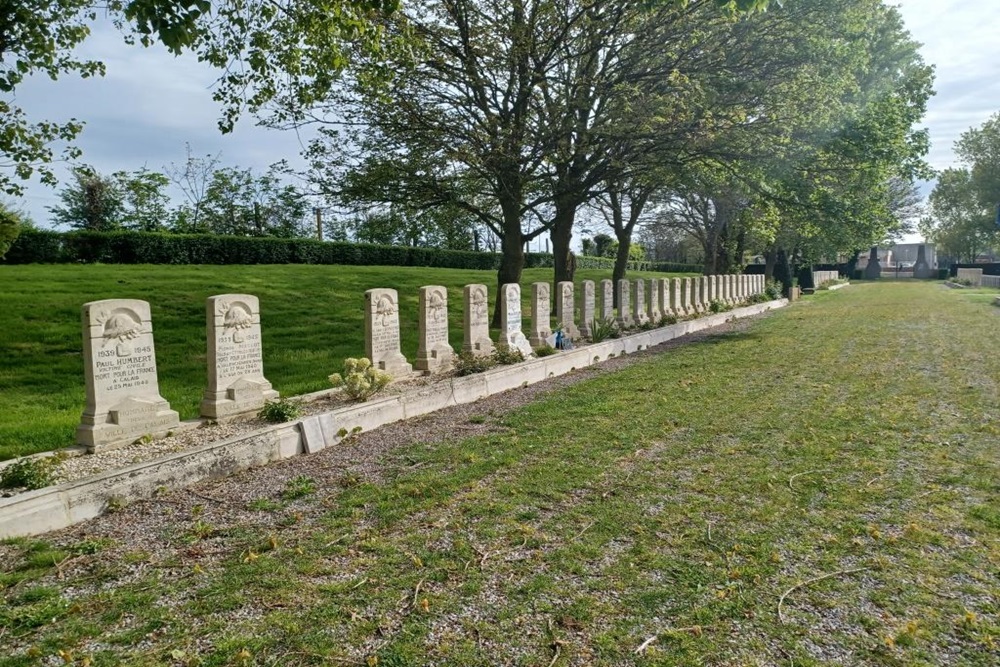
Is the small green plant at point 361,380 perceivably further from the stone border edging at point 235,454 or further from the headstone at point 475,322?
the headstone at point 475,322

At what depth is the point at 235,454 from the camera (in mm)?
5293

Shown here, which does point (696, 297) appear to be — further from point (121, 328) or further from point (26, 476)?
point (26, 476)

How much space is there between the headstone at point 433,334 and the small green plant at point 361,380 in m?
1.28

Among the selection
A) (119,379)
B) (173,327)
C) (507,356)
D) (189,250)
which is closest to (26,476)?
(119,379)

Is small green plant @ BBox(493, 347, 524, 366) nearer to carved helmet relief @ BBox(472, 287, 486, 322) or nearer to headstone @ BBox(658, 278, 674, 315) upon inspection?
carved helmet relief @ BBox(472, 287, 486, 322)

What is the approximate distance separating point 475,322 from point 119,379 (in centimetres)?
525

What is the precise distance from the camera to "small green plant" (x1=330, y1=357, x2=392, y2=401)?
7.04 metres

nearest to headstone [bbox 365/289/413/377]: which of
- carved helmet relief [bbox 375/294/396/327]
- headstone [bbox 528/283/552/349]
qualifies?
carved helmet relief [bbox 375/294/396/327]

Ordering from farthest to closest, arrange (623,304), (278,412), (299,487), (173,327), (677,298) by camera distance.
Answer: (677,298) < (623,304) < (173,327) < (278,412) < (299,487)

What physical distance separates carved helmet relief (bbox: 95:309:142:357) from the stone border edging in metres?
1.28

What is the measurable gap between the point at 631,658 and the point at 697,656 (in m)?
0.27

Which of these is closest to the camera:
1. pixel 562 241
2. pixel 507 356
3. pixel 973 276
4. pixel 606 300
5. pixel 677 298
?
pixel 507 356

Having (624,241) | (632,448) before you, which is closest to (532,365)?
(632,448)

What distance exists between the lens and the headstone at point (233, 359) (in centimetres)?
636
